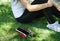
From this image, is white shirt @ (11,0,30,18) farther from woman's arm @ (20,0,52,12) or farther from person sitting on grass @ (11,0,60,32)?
woman's arm @ (20,0,52,12)

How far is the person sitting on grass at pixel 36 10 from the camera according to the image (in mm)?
3777

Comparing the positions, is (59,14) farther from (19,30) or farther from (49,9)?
(19,30)

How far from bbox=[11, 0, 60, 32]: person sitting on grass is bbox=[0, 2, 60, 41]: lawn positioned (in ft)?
0.35

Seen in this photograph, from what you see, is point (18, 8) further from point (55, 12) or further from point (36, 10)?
point (55, 12)

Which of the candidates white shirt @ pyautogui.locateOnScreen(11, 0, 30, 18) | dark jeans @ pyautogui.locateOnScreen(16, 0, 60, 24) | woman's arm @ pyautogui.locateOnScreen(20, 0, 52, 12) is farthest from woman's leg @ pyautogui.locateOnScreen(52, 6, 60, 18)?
white shirt @ pyautogui.locateOnScreen(11, 0, 30, 18)

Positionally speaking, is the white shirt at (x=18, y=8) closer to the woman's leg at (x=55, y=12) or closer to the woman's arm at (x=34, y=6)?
the woman's arm at (x=34, y=6)

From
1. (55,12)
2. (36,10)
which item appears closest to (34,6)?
(36,10)

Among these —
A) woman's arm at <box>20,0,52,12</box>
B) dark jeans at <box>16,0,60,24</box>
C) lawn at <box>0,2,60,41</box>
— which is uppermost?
woman's arm at <box>20,0,52,12</box>

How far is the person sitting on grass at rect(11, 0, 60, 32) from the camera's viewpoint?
378 centimetres

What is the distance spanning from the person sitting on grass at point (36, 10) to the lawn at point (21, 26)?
0.11 m

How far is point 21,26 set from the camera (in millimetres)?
4117

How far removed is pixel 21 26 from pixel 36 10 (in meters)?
0.47

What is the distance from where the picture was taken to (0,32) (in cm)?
396

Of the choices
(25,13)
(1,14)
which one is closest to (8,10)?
(1,14)
